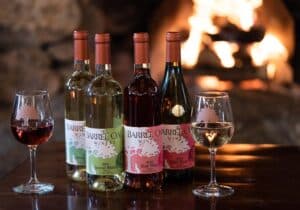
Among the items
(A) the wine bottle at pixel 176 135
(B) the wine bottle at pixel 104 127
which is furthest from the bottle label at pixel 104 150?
(A) the wine bottle at pixel 176 135

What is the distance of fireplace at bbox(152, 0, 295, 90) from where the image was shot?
272 centimetres

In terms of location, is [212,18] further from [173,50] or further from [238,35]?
[173,50]

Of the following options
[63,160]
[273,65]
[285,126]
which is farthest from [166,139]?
[273,65]

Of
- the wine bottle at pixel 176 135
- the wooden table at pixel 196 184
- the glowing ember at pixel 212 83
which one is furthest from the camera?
the glowing ember at pixel 212 83

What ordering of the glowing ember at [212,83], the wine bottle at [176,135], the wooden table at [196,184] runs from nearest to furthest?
the wooden table at [196,184]
the wine bottle at [176,135]
the glowing ember at [212,83]

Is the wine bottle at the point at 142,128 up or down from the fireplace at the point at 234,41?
down

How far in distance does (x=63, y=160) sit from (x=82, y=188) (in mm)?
213

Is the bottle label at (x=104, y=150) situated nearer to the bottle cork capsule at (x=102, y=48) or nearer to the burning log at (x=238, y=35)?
the bottle cork capsule at (x=102, y=48)

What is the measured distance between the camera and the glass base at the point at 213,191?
117cm

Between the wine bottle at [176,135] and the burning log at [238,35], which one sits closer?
the wine bottle at [176,135]

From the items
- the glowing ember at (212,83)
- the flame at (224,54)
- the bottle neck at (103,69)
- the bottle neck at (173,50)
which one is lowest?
the glowing ember at (212,83)

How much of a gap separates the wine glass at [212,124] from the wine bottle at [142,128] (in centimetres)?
7

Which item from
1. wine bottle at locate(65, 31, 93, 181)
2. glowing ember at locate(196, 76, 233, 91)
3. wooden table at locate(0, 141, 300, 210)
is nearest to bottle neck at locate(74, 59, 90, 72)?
wine bottle at locate(65, 31, 93, 181)

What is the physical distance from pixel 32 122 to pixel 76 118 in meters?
0.09
